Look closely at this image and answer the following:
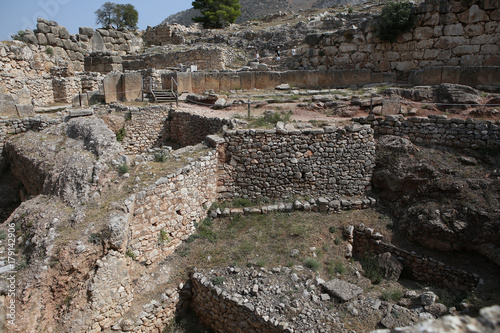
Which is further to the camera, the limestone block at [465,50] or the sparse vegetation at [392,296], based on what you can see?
Answer: the limestone block at [465,50]

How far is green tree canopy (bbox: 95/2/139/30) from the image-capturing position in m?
36.9

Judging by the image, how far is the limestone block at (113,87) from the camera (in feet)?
48.9

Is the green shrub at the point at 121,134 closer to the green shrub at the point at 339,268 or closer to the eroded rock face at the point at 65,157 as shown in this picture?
the eroded rock face at the point at 65,157

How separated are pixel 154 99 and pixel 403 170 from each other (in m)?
10.0

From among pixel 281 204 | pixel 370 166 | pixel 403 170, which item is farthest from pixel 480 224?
pixel 281 204

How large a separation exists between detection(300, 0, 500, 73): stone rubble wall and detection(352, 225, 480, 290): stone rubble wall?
958 centimetres

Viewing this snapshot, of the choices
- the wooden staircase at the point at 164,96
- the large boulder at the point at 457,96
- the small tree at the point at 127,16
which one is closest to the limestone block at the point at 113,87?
the wooden staircase at the point at 164,96

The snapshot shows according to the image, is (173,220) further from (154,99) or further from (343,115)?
(154,99)

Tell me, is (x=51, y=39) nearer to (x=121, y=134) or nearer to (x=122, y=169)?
(x=121, y=134)

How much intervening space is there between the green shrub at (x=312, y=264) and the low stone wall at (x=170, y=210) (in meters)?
2.78

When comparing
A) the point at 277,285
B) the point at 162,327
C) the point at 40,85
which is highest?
the point at 40,85

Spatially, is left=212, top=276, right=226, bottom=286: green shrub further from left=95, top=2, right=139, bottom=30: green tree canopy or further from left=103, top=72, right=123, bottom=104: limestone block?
left=95, top=2, right=139, bottom=30: green tree canopy

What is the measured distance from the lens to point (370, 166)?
1013 cm

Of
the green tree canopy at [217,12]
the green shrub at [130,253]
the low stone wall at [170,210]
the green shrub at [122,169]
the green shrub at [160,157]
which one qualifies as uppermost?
the green tree canopy at [217,12]
